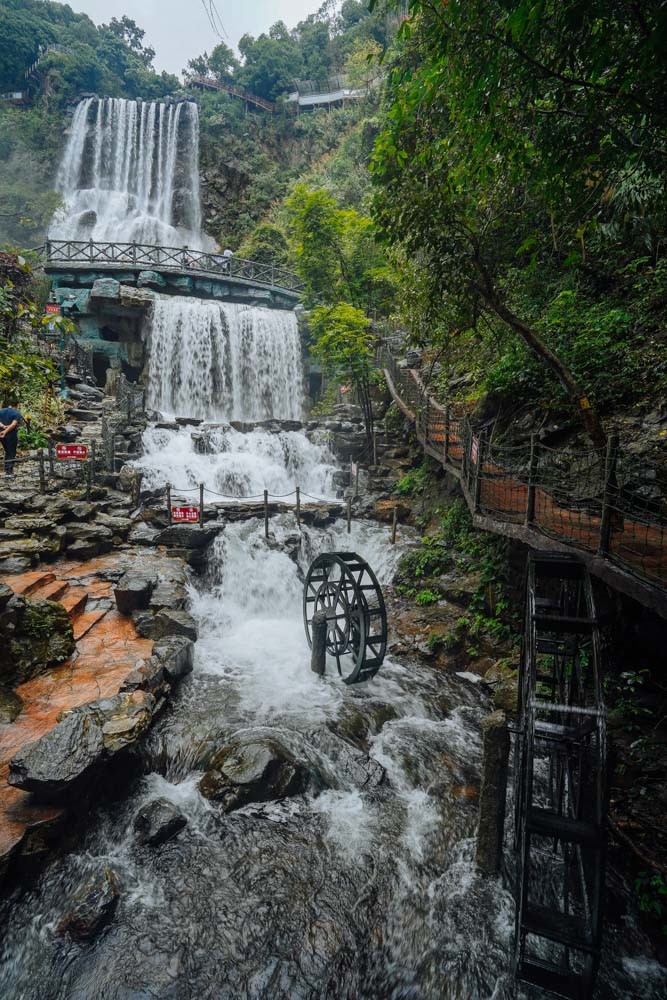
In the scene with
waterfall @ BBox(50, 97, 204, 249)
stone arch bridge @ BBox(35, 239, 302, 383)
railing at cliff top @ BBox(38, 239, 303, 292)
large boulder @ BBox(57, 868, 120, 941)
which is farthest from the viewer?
waterfall @ BBox(50, 97, 204, 249)

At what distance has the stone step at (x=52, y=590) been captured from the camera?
7626 mm

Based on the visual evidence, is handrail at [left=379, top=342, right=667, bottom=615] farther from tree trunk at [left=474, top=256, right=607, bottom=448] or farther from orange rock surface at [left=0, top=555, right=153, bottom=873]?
orange rock surface at [left=0, top=555, right=153, bottom=873]

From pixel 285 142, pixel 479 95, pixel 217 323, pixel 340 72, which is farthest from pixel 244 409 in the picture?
pixel 340 72

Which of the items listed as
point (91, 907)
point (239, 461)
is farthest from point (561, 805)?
point (239, 461)

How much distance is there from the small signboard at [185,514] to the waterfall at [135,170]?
2509 centimetres

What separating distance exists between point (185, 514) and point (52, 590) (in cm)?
379

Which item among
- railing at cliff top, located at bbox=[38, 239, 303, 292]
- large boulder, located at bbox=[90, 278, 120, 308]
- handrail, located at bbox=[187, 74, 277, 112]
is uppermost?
handrail, located at bbox=[187, 74, 277, 112]

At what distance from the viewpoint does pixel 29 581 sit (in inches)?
311

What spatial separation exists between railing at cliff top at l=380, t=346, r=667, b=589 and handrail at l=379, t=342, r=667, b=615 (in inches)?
0.5

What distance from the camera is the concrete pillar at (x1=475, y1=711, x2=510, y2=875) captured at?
4.38m

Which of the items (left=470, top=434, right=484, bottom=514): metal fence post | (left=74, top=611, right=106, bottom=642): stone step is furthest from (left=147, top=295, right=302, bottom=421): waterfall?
(left=470, top=434, right=484, bottom=514): metal fence post

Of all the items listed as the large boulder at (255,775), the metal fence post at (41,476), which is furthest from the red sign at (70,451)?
the large boulder at (255,775)

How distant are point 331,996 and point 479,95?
26.3ft

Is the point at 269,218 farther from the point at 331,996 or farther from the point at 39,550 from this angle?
the point at 331,996
